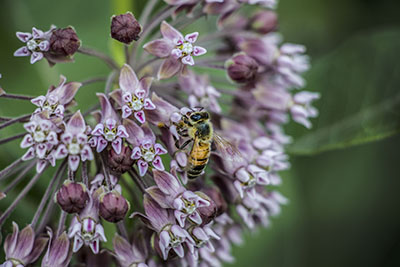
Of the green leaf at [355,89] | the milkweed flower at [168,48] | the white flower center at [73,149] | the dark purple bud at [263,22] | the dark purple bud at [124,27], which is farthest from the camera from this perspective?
the green leaf at [355,89]

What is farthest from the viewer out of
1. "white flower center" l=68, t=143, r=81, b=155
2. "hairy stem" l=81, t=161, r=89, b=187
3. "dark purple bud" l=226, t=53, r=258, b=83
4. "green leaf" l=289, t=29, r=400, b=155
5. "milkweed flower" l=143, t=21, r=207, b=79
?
"green leaf" l=289, t=29, r=400, b=155

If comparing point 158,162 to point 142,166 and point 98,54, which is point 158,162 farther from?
point 98,54

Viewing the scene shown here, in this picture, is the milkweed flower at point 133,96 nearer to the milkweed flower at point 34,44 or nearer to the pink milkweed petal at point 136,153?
the pink milkweed petal at point 136,153

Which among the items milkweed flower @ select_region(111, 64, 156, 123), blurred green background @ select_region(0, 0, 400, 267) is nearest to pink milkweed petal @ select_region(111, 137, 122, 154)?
milkweed flower @ select_region(111, 64, 156, 123)

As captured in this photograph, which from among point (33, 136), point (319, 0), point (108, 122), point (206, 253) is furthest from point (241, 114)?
point (319, 0)

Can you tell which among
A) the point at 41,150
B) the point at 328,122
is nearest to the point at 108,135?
the point at 41,150

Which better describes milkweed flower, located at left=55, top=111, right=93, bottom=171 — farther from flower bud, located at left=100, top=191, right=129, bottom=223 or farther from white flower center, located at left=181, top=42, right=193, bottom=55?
white flower center, located at left=181, top=42, right=193, bottom=55

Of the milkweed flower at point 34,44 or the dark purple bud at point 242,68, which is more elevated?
the dark purple bud at point 242,68

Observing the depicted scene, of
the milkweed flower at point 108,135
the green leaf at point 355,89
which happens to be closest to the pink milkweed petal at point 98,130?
the milkweed flower at point 108,135
